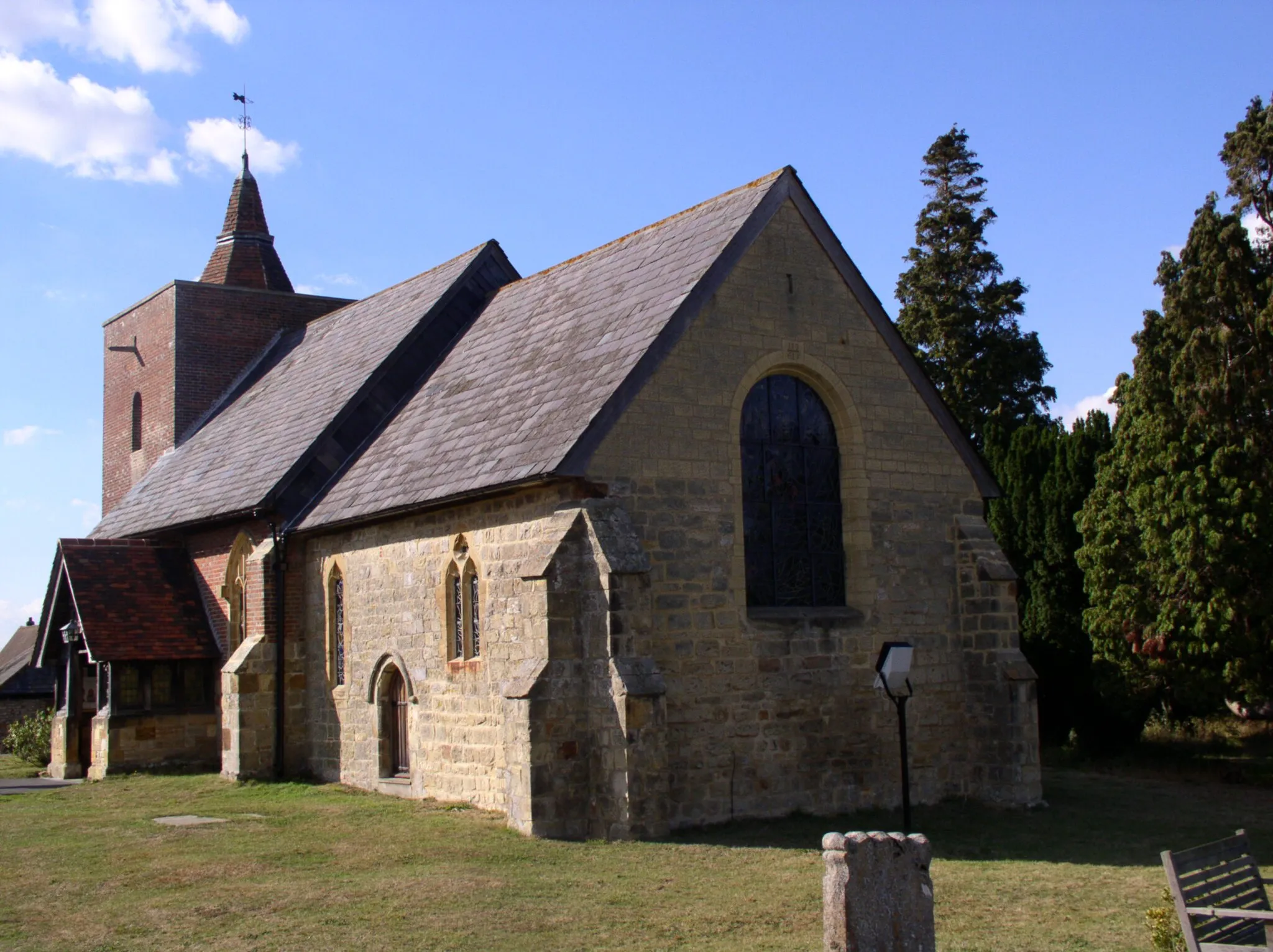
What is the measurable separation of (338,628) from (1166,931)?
13832 mm

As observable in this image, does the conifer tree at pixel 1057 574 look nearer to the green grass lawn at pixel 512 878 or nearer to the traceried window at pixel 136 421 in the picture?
the green grass lawn at pixel 512 878

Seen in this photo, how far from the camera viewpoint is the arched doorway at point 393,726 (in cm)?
1787

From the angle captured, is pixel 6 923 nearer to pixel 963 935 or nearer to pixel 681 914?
pixel 681 914

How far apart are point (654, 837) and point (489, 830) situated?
72.8 inches

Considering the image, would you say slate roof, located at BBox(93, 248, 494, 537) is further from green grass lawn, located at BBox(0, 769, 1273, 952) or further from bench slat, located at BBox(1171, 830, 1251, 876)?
bench slat, located at BBox(1171, 830, 1251, 876)

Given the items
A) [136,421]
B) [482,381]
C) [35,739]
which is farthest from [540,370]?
[136,421]

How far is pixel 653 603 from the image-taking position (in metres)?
14.4

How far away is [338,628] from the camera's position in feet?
63.7

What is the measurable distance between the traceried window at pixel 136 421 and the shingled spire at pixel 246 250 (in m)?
3.26

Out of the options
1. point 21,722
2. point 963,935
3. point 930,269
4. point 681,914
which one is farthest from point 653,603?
point 930,269

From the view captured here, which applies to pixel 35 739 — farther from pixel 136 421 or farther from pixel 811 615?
pixel 811 615

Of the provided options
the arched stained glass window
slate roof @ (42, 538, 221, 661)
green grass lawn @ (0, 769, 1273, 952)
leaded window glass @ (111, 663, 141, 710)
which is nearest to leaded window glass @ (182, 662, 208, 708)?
slate roof @ (42, 538, 221, 661)

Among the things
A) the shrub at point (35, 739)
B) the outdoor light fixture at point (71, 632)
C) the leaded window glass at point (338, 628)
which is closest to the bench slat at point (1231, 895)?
the leaded window glass at point (338, 628)

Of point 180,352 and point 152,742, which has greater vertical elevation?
point 180,352
